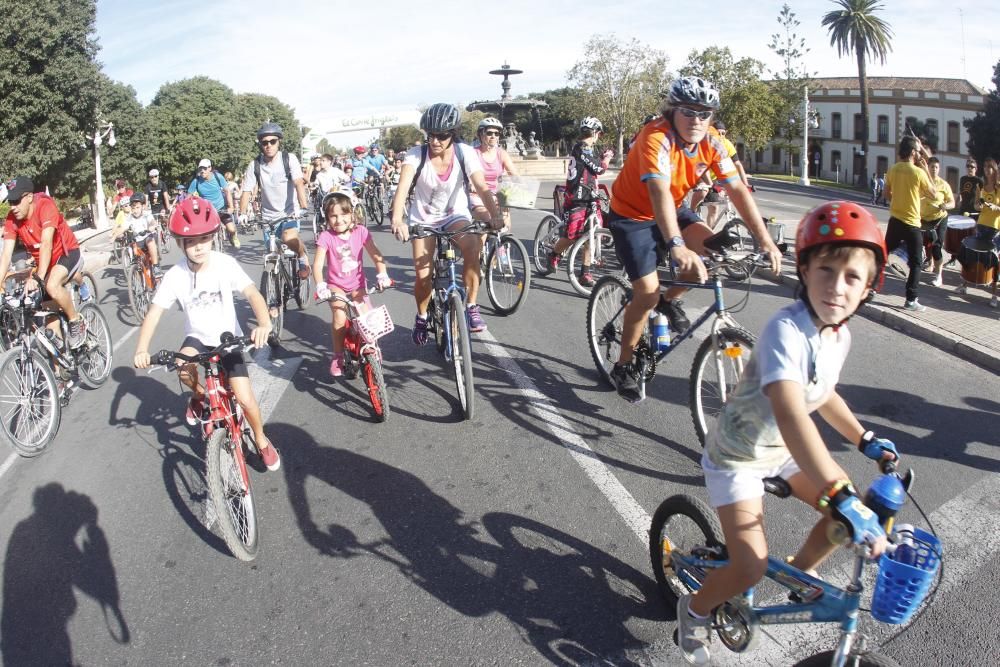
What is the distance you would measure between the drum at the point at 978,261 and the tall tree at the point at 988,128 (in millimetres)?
46287

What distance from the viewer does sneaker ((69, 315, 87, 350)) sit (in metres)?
7.27

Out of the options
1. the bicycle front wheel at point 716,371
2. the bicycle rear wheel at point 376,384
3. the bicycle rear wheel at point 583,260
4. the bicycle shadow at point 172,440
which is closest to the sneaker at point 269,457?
the bicycle shadow at point 172,440

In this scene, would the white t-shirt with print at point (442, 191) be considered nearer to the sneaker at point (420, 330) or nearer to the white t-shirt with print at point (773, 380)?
the sneaker at point (420, 330)

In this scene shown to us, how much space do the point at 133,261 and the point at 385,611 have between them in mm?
8864

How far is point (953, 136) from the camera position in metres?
57.5

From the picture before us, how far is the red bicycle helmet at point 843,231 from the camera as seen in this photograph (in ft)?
7.76

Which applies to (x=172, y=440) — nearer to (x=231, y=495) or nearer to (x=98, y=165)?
(x=231, y=495)

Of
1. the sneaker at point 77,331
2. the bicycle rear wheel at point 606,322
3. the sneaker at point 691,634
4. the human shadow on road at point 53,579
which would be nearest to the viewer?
the sneaker at point 691,634

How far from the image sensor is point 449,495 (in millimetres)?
4566

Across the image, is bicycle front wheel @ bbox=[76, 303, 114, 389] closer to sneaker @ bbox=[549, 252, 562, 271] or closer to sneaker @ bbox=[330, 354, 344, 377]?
sneaker @ bbox=[330, 354, 344, 377]

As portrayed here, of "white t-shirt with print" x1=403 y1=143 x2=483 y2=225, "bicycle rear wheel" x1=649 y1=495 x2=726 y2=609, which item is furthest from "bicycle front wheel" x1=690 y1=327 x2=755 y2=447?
"white t-shirt with print" x1=403 y1=143 x2=483 y2=225

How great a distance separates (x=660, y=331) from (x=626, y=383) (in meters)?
→ 0.60

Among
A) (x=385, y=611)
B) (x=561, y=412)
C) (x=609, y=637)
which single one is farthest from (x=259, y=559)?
(x=561, y=412)

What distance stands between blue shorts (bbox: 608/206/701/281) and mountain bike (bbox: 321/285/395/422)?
176 centimetres
